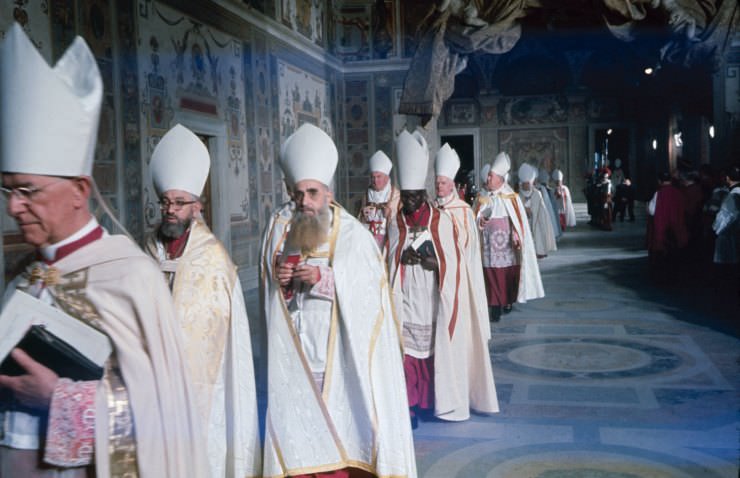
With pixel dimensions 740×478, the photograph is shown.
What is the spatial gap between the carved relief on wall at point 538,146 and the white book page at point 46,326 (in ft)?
77.5

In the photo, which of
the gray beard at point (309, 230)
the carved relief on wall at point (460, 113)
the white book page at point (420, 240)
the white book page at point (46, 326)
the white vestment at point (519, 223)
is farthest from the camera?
the carved relief on wall at point (460, 113)

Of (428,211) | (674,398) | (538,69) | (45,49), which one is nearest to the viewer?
(428,211)

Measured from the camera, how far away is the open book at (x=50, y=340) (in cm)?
184

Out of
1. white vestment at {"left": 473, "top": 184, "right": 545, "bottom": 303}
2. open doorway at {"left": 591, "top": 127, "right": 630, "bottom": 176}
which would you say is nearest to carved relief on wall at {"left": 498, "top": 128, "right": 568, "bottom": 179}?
open doorway at {"left": 591, "top": 127, "right": 630, "bottom": 176}

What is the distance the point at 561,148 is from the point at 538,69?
2.68m

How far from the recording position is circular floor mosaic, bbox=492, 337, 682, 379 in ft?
21.4

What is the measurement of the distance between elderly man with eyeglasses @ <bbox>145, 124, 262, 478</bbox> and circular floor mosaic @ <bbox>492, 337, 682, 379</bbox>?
371 cm

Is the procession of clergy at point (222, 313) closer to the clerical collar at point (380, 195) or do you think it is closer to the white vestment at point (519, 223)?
the clerical collar at point (380, 195)

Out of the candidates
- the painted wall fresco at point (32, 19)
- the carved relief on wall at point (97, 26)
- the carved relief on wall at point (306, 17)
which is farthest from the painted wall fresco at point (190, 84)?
the carved relief on wall at point (306, 17)

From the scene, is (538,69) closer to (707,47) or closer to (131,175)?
(707,47)

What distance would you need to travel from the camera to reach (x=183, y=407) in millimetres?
2029

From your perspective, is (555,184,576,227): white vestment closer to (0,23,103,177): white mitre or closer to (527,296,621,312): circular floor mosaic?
(527,296,621,312): circular floor mosaic

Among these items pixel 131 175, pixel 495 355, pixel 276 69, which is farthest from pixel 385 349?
pixel 276 69

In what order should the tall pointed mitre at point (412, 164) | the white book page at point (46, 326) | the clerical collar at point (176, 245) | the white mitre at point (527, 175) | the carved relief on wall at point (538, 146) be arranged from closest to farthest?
the white book page at point (46, 326), the clerical collar at point (176, 245), the tall pointed mitre at point (412, 164), the white mitre at point (527, 175), the carved relief on wall at point (538, 146)
